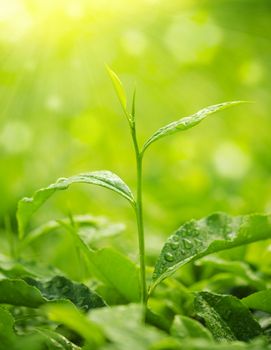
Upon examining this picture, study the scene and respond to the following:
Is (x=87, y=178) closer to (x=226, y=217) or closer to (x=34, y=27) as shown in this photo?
(x=226, y=217)

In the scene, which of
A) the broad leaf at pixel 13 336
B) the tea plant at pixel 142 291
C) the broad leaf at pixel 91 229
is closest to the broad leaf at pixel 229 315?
the tea plant at pixel 142 291

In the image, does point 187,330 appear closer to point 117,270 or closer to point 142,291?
point 142,291

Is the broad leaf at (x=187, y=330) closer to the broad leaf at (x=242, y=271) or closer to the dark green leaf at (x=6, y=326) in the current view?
the dark green leaf at (x=6, y=326)

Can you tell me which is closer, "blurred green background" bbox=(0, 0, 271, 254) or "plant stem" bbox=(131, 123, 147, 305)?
"plant stem" bbox=(131, 123, 147, 305)

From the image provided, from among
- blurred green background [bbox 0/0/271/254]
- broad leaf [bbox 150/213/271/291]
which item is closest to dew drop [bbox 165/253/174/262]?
broad leaf [bbox 150/213/271/291]

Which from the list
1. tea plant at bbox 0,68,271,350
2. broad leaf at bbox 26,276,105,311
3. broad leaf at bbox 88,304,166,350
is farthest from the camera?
broad leaf at bbox 26,276,105,311

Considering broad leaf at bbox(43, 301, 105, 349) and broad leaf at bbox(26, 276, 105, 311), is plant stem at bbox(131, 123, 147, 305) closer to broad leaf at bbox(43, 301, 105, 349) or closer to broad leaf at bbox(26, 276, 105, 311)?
broad leaf at bbox(26, 276, 105, 311)

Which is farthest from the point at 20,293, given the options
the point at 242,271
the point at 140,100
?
the point at 140,100

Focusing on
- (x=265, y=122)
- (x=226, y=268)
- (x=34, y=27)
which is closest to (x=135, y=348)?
(x=226, y=268)
